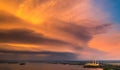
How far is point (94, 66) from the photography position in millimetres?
148375

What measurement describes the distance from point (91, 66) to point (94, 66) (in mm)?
2071

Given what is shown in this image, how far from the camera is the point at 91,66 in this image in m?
150

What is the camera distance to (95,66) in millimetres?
147500

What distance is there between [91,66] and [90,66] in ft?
2.75

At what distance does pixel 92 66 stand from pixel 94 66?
1262mm

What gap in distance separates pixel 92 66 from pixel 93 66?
63 cm

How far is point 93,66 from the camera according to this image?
488 feet

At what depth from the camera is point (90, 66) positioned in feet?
493

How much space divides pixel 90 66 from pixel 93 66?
2.20m

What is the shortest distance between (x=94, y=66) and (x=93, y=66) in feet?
2.26

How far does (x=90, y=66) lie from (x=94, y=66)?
9.47ft

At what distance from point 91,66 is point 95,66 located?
301 centimetres
